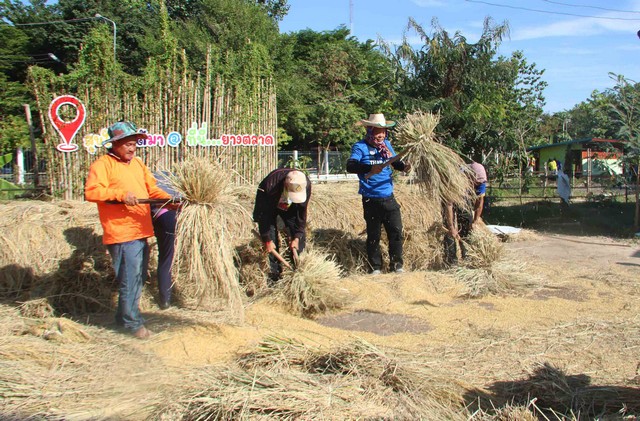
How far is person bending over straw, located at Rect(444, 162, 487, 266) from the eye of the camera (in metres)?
6.73

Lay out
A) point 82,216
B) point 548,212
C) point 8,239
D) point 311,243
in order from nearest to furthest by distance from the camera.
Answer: point 8,239 → point 82,216 → point 311,243 → point 548,212

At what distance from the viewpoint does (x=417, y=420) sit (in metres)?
2.67

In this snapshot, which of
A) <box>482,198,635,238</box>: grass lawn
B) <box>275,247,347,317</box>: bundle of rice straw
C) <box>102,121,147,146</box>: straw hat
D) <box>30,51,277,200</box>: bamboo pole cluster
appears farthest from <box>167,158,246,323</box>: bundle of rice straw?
<box>482,198,635,238</box>: grass lawn

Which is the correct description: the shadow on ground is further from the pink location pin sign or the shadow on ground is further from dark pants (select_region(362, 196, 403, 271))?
the pink location pin sign

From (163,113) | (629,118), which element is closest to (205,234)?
(163,113)

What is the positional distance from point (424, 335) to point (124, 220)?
8.73ft

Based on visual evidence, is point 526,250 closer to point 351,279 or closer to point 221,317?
point 351,279

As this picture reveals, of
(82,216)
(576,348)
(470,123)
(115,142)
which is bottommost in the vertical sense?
(576,348)

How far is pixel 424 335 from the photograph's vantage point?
4.51m

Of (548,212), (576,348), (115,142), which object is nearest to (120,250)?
(115,142)

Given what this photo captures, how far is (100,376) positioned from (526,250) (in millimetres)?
7061

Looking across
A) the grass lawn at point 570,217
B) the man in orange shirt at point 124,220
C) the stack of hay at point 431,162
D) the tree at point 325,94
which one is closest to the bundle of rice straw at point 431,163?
the stack of hay at point 431,162

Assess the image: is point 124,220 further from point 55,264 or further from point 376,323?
point 376,323

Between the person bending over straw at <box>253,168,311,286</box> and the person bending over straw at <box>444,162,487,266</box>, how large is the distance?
204cm
